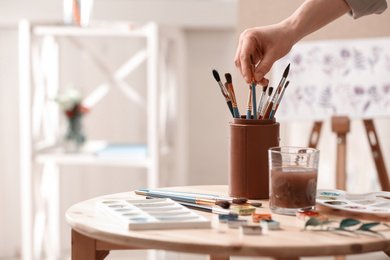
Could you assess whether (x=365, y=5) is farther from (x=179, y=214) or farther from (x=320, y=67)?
(x=320, y=67)

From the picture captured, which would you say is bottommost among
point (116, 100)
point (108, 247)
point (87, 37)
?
point (108, 247)

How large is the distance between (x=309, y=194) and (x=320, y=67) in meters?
1.36

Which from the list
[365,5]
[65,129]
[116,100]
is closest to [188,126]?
[116,100]

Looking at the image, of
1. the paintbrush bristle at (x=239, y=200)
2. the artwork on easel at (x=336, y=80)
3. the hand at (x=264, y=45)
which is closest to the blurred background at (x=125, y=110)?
the artwork on easel at (x=336, y=80)

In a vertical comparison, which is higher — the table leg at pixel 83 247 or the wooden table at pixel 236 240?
the wooden table at pixel 236 240

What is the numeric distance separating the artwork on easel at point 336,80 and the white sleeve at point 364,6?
862mm

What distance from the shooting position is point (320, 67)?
2350 millimetres

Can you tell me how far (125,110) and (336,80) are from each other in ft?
3.62

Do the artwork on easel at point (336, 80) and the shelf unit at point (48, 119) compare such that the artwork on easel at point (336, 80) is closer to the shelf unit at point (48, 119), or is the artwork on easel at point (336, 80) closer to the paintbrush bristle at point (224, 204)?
the shelf unit at point (48, 119)

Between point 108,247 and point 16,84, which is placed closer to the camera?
point 108,247

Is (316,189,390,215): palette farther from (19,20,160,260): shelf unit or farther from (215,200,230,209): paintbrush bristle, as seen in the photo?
(19,20,160,260): shelf unit

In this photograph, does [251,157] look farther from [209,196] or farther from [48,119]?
[48,119]

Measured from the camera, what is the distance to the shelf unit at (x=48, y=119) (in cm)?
257

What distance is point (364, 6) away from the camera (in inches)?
53.2
